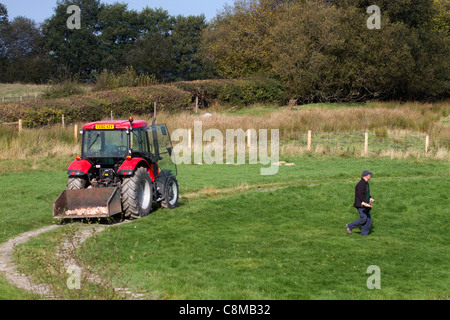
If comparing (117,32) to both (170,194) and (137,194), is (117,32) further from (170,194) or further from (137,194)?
(137,194)

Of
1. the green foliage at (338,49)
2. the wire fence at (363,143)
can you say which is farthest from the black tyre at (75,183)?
the green foliage at (338,49)

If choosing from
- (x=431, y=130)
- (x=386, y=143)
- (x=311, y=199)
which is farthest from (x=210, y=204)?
(x=431, y=130)

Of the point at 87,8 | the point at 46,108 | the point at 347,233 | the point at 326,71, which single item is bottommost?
the point at 347,233

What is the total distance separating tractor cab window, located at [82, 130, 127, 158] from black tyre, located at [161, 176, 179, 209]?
173 centimetres

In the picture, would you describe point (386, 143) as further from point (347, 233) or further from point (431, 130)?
point (347, 233)

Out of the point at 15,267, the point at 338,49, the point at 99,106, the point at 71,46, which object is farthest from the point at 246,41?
the point at 15,267

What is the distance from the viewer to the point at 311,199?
60.8ft

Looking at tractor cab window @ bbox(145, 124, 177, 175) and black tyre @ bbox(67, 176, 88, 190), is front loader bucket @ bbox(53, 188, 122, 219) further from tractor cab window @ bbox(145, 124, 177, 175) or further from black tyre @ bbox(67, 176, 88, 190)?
tractor cab window @ bbox(145, 124, 177, 175)

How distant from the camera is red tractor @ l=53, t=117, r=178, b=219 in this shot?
1369 cm

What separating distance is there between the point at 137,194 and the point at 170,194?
2027mm

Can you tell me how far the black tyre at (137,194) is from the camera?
547 inches

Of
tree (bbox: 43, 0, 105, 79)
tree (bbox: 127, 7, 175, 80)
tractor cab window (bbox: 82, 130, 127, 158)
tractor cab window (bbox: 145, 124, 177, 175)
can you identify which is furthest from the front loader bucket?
tree (bbox: 43, 0, 105, 79)
